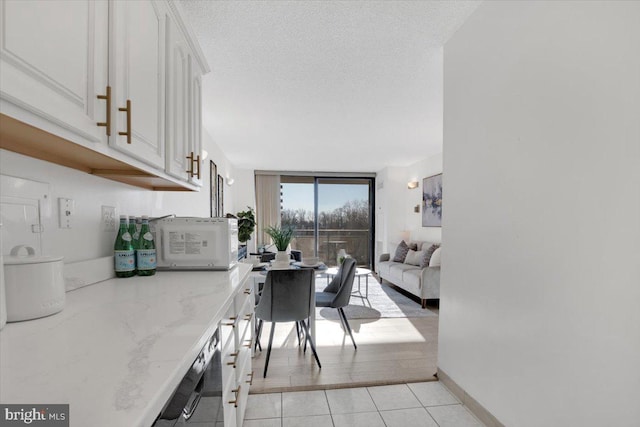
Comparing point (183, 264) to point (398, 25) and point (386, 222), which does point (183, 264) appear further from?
point (386, 222)

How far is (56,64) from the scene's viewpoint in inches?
28.3

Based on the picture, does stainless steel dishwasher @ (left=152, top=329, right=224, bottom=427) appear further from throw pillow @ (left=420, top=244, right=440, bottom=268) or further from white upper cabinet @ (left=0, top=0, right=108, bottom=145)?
throw pillow @ (left=420, top=244, right=440, bottom=268)

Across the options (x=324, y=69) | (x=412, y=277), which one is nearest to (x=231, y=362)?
(x=324, y=69)

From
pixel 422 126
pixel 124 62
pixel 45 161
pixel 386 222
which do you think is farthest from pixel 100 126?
pixel 386 222

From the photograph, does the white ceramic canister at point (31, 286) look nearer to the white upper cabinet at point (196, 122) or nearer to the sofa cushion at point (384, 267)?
the white upper cabinet at point (196, 122)

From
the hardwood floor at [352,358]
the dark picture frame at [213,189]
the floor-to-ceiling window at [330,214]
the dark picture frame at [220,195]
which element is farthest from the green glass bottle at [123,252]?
the floor-to-ceiling window at [330,214]

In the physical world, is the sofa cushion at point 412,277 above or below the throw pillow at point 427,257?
below

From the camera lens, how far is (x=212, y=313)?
923mm

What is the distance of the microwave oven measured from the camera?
167 centimetres

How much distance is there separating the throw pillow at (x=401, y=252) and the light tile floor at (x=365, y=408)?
3.54 meters

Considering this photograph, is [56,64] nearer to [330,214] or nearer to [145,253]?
[145,253]

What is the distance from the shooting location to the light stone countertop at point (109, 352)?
0.46 m

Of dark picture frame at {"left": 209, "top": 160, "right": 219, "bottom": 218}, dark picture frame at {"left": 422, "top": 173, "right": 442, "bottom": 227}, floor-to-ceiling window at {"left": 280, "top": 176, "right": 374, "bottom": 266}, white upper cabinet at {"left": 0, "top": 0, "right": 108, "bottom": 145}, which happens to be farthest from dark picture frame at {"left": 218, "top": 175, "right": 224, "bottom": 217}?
white upper cabinet at {"left": 0, "top": 0, "right": 108, "bottom": 145}

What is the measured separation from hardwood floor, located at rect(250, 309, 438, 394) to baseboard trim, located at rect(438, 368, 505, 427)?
13 centimetres
